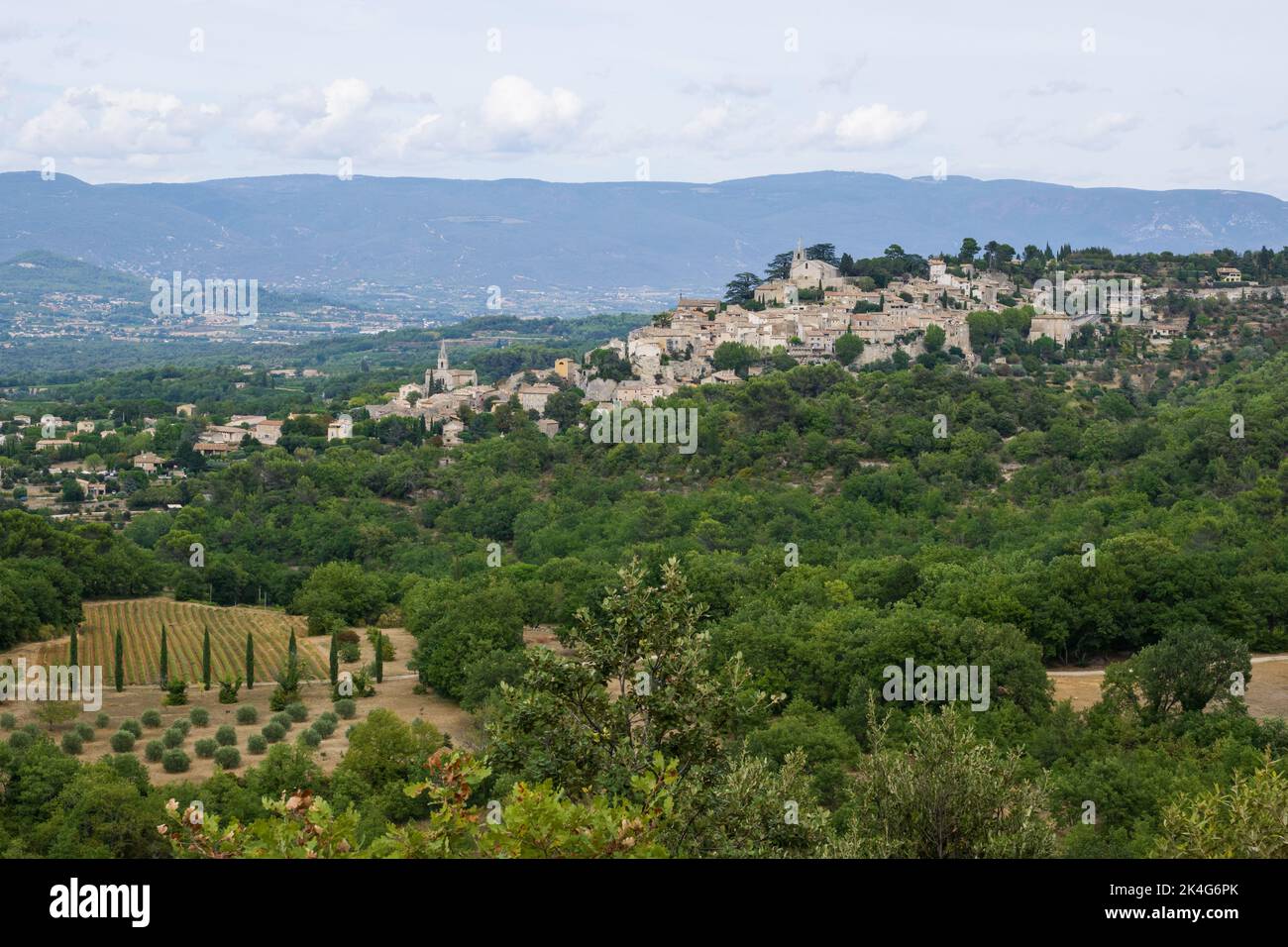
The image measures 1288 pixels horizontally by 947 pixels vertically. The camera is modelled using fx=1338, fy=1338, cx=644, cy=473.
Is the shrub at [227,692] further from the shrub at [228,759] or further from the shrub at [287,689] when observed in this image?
the shrub at [228,759]

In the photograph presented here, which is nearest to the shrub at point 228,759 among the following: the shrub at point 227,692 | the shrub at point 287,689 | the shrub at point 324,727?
the shrub at point 324,727

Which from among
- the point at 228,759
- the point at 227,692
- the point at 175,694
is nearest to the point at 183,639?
the point at 175,694

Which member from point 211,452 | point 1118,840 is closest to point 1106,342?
point 211,452

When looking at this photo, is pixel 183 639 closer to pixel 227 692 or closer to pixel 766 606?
pixel 227 692

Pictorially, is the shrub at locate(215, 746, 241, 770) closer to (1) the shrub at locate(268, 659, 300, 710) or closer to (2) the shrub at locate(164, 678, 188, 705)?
(1) the shrub at locate(268, 659, 300, 710)

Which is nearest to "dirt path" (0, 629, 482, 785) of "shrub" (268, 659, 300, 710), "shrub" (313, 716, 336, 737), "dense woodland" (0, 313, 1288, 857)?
"shrub" (313, 716, 336, 737)

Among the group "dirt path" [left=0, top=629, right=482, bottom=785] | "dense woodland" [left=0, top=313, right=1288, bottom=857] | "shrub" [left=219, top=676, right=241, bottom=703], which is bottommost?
"dirt path" [left=0, top=629, right=482, bottom=785]
